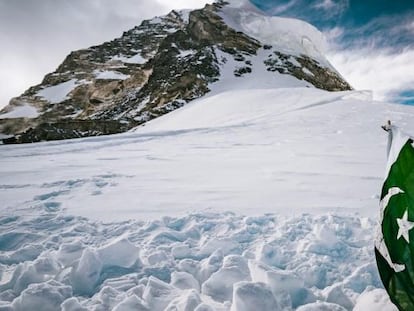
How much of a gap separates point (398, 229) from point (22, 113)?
68.7 m

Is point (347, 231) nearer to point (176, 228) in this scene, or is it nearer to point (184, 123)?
point (176, 228)

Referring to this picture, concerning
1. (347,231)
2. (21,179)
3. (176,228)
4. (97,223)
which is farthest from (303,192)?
(21,179)

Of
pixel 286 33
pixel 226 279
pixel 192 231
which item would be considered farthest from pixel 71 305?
pixel 286 33

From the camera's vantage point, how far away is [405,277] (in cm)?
152

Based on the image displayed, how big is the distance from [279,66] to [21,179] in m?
40.5

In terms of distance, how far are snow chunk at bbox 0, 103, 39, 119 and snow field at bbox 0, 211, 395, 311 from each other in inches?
2489

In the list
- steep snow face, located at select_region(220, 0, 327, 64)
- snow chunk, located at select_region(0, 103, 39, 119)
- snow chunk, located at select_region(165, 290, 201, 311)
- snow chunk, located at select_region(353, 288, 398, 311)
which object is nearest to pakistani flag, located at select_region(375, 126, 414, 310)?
snow chunk, located at select_region(353, 288, 398, 311)

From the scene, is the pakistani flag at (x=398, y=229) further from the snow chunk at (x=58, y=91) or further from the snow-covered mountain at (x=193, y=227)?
the snow chunk at (x=58, y=91)

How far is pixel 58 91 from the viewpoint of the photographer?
67.1 m

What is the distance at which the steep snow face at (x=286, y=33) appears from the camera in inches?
2034

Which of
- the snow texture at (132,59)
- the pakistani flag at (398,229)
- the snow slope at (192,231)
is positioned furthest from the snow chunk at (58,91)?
the pakistani flag at (398,229)

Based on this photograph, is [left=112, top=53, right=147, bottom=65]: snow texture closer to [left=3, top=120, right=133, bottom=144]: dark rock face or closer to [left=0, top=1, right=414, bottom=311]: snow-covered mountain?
[left=3, top=120, right=133, bottom=144]: dark rock face

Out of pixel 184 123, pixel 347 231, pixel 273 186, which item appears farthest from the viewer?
pixel 184 123

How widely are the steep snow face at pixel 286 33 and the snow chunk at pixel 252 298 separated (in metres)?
50.3
